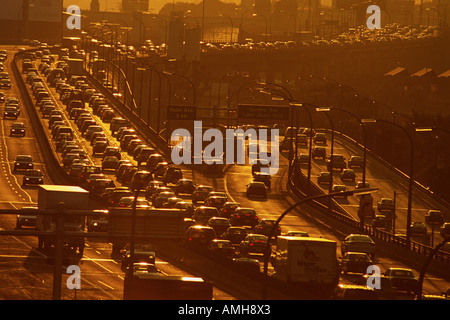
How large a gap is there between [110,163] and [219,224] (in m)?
27.1

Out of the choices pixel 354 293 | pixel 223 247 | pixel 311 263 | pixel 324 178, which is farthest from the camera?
pixel 324 178

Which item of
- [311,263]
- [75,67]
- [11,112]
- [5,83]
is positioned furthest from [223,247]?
[75,67]

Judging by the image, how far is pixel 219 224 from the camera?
6544 centimetres

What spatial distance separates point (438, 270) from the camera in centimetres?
5797

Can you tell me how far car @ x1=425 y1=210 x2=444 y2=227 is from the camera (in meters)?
84.4

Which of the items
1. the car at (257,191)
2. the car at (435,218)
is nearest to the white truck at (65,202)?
the car at (257,191)

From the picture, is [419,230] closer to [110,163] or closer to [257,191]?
[257,191]

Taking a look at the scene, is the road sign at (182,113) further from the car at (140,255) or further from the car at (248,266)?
the car at (248,266)

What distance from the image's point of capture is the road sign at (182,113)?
96450 mm

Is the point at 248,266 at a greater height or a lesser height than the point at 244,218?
Result: greater

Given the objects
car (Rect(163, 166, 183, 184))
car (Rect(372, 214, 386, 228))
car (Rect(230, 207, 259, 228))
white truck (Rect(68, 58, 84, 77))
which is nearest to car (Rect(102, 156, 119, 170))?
car (Rect(163, 166, 183, 184))

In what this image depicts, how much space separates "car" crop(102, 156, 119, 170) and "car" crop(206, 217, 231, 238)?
2615 cm

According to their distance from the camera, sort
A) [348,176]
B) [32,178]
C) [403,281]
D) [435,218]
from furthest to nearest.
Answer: [348,176]
[435,218]
[32,178]
[403,281]
